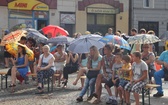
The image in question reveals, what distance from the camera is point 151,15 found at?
29.5 meters

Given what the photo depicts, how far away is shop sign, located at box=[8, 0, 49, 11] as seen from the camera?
2478cm

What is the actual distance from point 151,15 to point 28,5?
10.2 m

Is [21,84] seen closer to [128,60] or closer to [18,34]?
[18,34]

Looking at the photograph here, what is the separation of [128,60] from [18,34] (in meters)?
5.42

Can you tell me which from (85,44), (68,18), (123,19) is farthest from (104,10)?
(85,44)

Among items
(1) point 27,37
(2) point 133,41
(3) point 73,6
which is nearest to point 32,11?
(3) point 73,6

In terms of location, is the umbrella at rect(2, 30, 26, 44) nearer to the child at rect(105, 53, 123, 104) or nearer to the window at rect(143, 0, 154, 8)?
the child at rect(105, 53, 123, 104)

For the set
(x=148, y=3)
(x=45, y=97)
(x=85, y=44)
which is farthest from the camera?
(x=148, y=3)

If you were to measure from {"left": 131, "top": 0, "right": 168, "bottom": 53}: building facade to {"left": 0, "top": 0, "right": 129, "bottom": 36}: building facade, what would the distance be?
32.2 inches

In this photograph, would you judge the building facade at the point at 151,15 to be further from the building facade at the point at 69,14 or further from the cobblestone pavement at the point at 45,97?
the cobblestone pavement at the point at 45,97

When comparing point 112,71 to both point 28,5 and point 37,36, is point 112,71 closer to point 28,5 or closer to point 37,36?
point 37,36

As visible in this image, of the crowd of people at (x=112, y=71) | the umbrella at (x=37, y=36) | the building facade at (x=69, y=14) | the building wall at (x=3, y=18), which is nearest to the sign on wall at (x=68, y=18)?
the building facade at (x=69, y=14)

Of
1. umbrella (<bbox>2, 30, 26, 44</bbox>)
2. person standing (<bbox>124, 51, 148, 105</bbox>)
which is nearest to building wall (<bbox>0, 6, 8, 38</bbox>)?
umbrella (<bbox>2, 30, 26, 44</bbox>)

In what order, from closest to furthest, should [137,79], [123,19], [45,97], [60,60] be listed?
1. [137,79]
2. [45,97]
3. [60,60]
4. [123,19]
